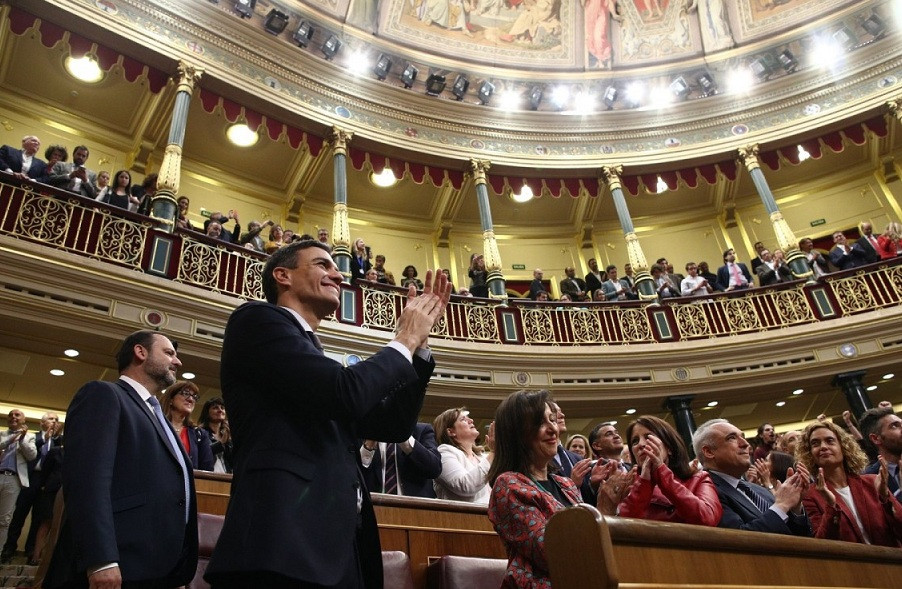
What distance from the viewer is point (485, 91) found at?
38.9 feet

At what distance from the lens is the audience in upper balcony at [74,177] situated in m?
6.89

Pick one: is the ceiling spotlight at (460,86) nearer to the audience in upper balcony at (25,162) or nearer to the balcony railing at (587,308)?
the balcony railing at (587,308)

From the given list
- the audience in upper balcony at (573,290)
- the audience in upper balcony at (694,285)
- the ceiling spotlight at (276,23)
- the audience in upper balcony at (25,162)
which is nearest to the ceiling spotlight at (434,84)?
the ceiling spotlight at (276,23)

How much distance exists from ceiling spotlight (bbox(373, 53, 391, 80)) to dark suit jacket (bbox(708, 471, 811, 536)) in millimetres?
9758

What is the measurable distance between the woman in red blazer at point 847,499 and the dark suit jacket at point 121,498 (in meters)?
2.30

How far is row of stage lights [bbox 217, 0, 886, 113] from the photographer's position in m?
11.0

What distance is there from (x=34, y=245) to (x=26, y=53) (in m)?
4.43

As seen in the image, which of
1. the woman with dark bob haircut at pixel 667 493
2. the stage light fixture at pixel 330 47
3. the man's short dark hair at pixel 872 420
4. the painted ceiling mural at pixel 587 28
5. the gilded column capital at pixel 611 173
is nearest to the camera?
the woman with dark bob haircut at pixel 667 493

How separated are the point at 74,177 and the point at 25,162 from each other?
578 mm

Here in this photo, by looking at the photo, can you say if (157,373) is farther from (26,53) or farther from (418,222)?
(418,222)

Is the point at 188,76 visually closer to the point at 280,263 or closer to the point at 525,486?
the point at 280,263

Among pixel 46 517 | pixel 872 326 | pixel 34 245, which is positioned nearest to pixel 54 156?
pixel 34 245

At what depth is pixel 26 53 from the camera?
8.95 m

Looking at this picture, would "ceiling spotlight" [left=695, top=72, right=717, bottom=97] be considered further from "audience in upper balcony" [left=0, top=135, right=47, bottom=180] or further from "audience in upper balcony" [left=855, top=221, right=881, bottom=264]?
"audience in upper balcony" [left=0, top=135, right=47, bottom=180]
